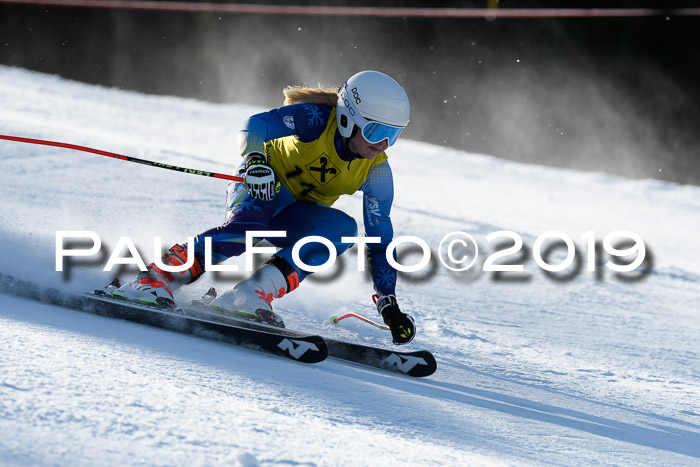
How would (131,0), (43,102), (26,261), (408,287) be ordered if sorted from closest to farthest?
(26,261) → (408,287) → (43,102) → (131,0)

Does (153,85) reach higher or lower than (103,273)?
higher

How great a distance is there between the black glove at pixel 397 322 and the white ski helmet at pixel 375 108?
0.64 metres

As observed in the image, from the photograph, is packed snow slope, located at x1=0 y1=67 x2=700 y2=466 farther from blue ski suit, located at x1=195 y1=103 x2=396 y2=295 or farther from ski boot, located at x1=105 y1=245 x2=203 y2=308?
blue ski suit, located at x1=195 y1=103 x2=396 y2=295

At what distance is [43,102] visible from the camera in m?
9.47

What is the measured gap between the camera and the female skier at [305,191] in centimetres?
305

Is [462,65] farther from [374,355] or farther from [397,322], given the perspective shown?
[374,355]

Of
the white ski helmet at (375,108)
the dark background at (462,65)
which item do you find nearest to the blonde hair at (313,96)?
the white ski helmet at (375,108)

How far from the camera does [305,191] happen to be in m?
3.42

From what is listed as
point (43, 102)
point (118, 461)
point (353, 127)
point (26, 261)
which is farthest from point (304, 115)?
point (43, 102)

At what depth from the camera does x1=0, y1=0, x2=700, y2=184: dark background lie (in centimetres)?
879

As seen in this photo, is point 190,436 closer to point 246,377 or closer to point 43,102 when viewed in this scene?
point 246,377

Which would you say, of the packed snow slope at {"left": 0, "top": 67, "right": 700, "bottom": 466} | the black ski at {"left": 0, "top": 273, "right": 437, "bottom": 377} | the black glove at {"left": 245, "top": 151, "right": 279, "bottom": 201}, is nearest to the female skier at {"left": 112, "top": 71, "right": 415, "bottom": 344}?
the black glove at {"left": 245, "top": 151, "right": 279, "bottom": 201}

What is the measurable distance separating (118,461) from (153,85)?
1140 centimetres

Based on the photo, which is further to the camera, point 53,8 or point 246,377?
point 53,8
